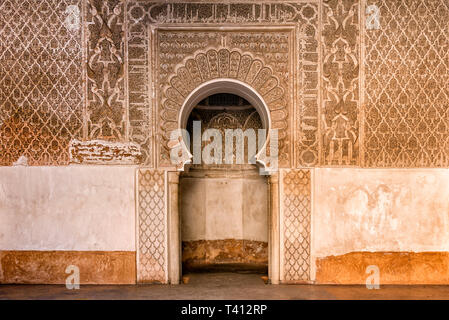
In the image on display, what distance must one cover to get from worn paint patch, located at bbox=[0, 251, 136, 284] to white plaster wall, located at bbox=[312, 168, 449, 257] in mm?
2529

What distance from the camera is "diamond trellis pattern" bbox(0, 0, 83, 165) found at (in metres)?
4.93

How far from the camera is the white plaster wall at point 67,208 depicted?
193 inches

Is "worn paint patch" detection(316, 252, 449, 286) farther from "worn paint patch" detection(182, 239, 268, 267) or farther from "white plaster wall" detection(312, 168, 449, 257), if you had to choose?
"worn paint patch" detection(182, 239, 268, 267)

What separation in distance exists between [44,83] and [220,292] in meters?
3.57

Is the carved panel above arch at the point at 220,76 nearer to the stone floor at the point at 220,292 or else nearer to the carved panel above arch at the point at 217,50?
→ the carved panel above arch at the point at 217,50

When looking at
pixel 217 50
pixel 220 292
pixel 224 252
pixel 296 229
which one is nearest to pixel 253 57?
pixel 217 50

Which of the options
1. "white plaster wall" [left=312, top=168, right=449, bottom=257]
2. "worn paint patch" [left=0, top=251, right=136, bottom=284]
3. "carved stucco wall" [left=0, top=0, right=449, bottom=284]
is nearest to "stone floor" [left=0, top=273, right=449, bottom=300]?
"worn paint patch" [left=0, top=251, right=136, bottom=284]

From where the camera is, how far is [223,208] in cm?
668

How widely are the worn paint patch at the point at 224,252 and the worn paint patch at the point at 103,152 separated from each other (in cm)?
225

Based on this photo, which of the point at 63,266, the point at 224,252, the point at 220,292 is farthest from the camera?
the point at 224,252

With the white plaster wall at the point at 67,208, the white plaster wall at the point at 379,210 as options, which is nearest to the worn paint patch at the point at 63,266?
the white plaster wall at the point at 67,208

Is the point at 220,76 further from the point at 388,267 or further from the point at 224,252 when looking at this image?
the point at 388,267

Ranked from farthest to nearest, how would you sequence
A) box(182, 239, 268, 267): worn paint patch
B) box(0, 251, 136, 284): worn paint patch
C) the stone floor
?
1. box(182, 239, 268, 267): worn paint patch
2. box(0, 251, 136, 284): worn paint patch
3. the stone floor
